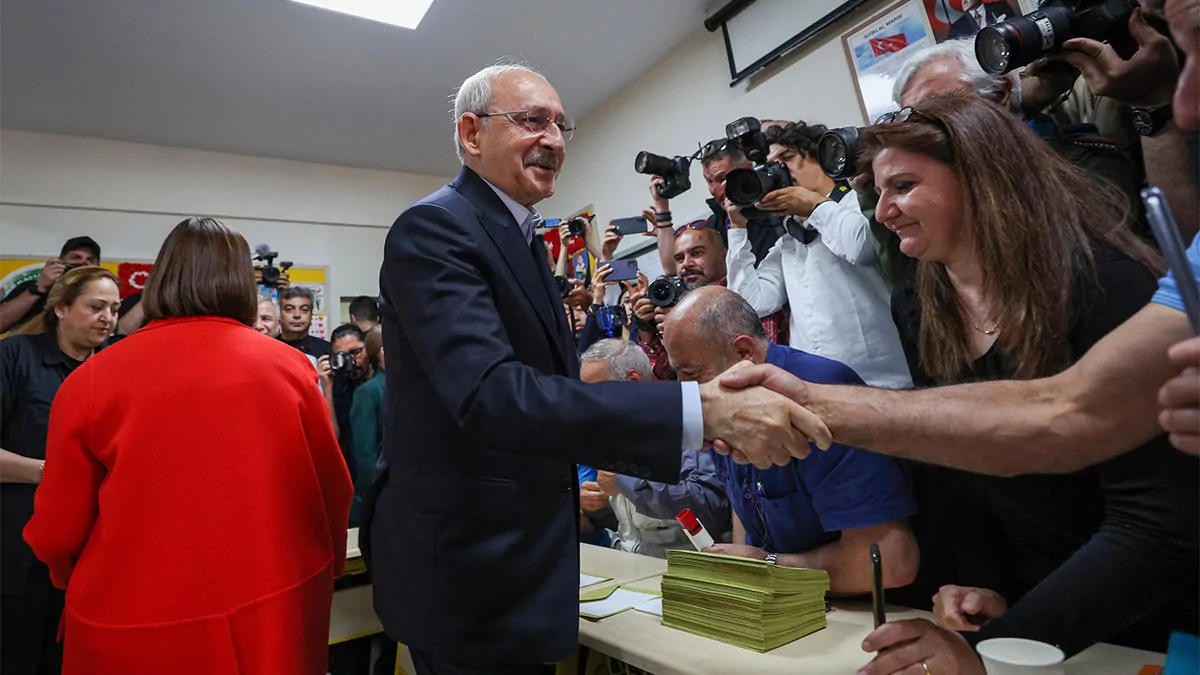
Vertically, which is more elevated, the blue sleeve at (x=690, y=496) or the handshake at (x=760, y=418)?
the handshake at (x=760, y=418)

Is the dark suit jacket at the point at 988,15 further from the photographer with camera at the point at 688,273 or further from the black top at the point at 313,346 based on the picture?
the black top at the point at 313,346

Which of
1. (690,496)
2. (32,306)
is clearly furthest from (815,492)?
(32,306)

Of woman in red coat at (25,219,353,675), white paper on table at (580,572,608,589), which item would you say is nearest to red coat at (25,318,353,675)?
woman in red coat at (25,219,353,675)

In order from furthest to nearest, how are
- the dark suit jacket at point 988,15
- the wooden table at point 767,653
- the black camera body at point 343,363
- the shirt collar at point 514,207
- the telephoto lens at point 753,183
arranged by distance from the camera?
the black camera body at point 343,363
the dark suit jacket at point 988,15
the telephoto lens at point 753,183
the shirt collar at point 514,207
the wooden table at point 767,653

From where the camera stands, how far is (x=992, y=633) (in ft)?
3.17

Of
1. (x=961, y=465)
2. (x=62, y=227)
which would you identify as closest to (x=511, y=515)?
(x=961, y=465)

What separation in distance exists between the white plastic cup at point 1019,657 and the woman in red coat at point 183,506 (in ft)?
4.36

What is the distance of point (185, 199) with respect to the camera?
497 centimetres

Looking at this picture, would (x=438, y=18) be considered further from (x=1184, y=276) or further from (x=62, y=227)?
(x=1184, y=276)

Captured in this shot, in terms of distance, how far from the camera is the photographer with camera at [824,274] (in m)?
1.86

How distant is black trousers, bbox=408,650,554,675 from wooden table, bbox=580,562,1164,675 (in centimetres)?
17

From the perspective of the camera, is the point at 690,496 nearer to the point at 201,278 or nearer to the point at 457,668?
the point at 457,668

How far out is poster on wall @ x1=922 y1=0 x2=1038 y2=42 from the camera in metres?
2.16

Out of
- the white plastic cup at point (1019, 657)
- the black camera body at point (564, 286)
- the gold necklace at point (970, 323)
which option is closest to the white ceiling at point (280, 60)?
the black camera body at point (564, 286)
